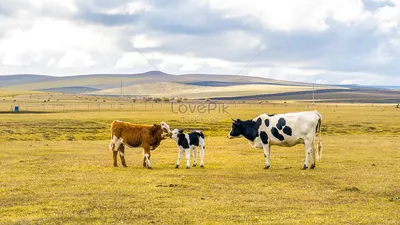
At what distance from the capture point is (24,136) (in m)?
44.7

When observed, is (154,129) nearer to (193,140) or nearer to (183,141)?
(183,141)

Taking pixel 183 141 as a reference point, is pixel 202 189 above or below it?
below

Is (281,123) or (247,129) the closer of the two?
(281,123)

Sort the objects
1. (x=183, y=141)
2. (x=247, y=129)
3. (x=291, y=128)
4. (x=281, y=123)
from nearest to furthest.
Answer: (x=183, y=141) < (x=291, y=128) < (x=281, y=123) < (x=247, y=129)

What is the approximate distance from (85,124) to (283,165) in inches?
1445

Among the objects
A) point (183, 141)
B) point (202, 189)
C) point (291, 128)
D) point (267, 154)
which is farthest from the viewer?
point (291, 128)

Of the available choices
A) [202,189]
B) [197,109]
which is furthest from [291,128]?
[197,109]

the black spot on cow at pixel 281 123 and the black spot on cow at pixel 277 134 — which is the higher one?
the black spot on cow at pixel 281 123

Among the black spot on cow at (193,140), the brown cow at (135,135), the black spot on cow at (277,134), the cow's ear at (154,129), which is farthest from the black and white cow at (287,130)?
the cow's ear at (154,129)

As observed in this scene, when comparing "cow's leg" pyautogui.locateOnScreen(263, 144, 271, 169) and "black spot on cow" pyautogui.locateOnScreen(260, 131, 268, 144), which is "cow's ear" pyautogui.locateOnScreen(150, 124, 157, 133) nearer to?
"black spot on cow" pyautogui.locateOnScreen(260, 131, 268, 144)

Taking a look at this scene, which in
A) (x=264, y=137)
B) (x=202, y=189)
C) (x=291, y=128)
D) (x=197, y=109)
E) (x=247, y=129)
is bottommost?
(x=197, y=109)

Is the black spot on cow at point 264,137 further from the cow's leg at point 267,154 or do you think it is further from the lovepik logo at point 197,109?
the lovepik logo at point 197,109

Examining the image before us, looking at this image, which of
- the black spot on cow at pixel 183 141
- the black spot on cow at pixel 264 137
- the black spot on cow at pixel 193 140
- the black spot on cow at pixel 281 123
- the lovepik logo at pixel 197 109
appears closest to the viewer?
the black spot on cow at pixel 183 141

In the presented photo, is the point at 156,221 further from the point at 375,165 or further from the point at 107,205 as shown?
the point at 375,165
